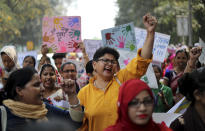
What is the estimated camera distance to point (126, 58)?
16.4 feet

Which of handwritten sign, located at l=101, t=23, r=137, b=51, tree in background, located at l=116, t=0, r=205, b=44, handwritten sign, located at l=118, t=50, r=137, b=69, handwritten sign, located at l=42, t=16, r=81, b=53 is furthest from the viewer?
tree in background, located at l=116, t=0, r=205, b=44

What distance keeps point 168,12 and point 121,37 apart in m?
17.5

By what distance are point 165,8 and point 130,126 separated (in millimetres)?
20766

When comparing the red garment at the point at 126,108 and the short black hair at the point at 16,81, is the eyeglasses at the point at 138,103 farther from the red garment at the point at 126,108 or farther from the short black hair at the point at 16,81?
the short black hair at the point at 16,81

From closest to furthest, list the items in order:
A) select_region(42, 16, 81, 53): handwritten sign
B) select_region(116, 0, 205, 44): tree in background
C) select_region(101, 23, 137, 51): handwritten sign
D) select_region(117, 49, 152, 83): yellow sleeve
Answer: select_region(117, 49, 152, 83): yellow sleeve, select_region(101, 23, 137, 51): handwritten sign, select_region(42, 16, 81, 53): handwritten sign, select_region(116, 0, 205, 44): tree in background

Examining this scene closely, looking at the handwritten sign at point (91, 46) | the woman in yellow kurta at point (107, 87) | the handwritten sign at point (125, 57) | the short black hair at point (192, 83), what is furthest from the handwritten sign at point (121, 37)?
the short black hair at point (192, 83)

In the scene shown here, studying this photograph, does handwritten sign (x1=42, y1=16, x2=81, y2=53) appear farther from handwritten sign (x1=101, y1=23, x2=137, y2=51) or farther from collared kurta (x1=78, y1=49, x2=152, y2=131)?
collared kurta (x1=78, y1=49, x2=152, y2=131)

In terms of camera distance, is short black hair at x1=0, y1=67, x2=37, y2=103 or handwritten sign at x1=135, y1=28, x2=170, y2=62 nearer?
short black hair at x1=0, y1=67, x2=37, y2=103

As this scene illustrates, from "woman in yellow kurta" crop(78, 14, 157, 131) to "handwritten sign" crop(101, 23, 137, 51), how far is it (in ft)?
5.15

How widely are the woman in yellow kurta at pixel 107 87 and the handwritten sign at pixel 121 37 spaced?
1570 millimetres

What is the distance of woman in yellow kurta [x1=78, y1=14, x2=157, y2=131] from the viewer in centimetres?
330

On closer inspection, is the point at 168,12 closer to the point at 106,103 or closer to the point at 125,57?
the point at 125,57

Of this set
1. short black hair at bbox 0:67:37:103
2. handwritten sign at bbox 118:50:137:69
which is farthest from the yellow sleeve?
handwritten sign at bbox 118:50:137:69

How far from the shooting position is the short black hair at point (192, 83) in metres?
2.76
